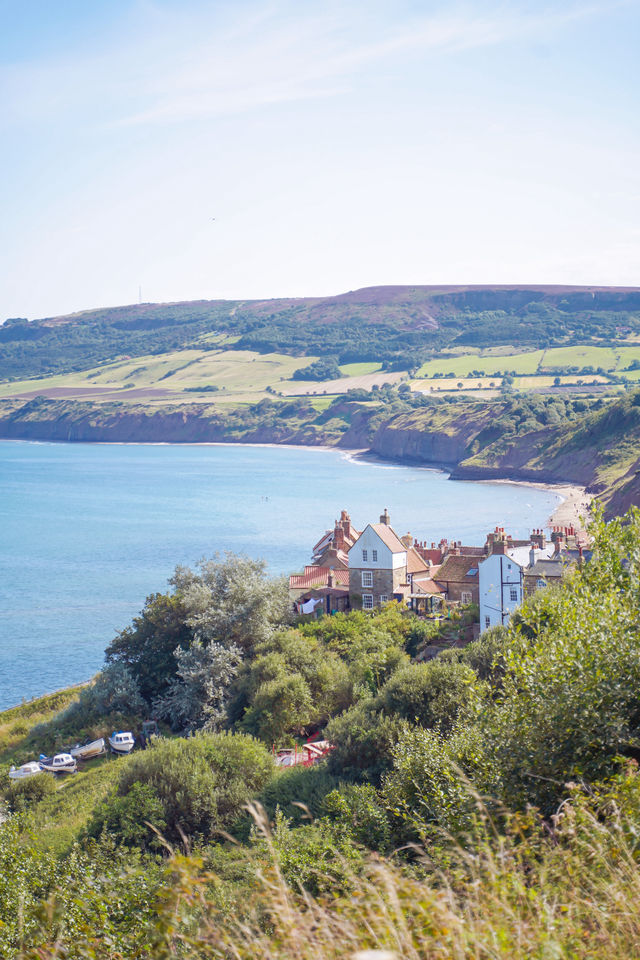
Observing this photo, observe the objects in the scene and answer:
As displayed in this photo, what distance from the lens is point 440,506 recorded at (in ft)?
351

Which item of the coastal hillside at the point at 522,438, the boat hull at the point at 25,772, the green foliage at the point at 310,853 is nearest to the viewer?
the green foliage at the point at 310,853

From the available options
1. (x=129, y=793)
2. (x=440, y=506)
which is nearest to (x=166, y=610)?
(x=129, y=793)

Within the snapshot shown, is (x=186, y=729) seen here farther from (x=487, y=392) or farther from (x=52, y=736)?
(x=487, y=392)

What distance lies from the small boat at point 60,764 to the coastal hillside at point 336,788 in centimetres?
113

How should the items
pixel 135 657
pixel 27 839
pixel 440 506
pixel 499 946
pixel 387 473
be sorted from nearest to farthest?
pixel 499 946
pixel 27 839
pixel 135 657
pixel 440 506
pixel 387 473

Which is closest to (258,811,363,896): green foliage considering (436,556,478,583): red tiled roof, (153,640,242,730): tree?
(153,640,242,730): tree

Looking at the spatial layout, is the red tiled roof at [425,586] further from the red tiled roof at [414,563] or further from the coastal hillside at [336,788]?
the coastal hillside at [336,788]

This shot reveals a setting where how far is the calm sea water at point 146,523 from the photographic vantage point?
56250mm

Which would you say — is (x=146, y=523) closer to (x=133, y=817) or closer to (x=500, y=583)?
(x=500, y=583)

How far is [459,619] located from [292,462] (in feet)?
462

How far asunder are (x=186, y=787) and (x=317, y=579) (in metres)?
21.2

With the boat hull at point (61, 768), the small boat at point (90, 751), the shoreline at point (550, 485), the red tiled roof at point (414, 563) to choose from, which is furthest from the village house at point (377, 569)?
the boat hull at point (61, 768)

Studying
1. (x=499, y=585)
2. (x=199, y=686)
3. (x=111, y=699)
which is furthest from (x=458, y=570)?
(x=111, y=699)

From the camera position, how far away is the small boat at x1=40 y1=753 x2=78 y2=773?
2884cm
